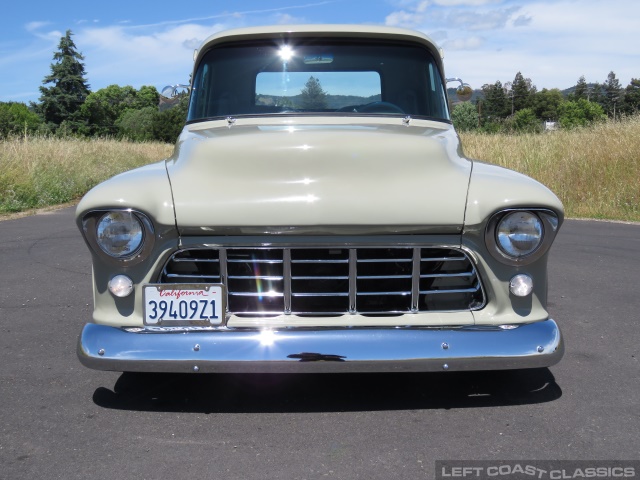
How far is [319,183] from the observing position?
8.72ft

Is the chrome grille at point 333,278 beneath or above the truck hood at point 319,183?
beneath

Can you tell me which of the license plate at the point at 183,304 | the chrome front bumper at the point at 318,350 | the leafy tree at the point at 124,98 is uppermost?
the leafy tree at the point at 124,98

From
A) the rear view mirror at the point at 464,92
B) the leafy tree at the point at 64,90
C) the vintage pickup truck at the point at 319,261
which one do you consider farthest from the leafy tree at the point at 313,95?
the leafy tree at the point at 64,90

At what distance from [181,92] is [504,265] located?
9.95 feet

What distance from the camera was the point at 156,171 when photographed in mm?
2883

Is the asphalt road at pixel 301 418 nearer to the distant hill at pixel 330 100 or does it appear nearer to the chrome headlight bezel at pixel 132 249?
the chrome headlight bezel at pixel 132 249

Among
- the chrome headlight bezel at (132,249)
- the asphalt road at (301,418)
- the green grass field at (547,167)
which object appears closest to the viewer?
the asphalt road at (301,418)

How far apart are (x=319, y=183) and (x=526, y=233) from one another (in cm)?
86

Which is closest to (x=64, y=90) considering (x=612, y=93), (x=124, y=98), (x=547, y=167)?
(x=124, y=98)

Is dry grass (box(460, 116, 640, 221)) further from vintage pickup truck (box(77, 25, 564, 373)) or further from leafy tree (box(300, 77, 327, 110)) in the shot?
vintage pickup truck (box(77, 25, 564, 373))

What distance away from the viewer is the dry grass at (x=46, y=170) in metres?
11.9

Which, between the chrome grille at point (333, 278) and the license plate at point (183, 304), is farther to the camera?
the chrome grille at point (333, 278)

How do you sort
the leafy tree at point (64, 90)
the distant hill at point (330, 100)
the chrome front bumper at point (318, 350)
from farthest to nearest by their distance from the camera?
the leafy tree at point (64, 90)
the distant hill at point (330, 100)
the chrome front bumper at point (318, 350)

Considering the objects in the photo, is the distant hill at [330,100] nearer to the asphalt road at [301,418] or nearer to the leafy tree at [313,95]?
the leafy tree at [313,95]
